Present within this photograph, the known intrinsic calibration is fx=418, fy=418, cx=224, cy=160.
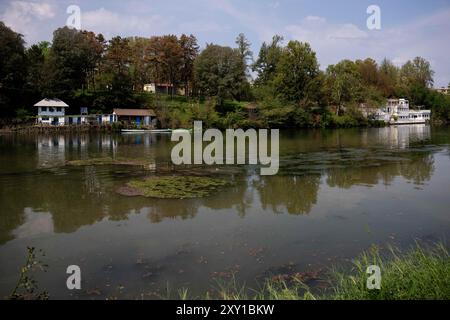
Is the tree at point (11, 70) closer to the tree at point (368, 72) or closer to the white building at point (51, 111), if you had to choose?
the white building at point (51, 111)

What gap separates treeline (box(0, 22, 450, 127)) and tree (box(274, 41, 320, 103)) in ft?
0.56

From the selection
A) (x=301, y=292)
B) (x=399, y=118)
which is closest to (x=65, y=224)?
(x=301, y=292)

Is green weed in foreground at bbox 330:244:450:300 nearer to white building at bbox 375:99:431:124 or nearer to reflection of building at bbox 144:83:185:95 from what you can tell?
reflection of building at bbox 144:83:185:95

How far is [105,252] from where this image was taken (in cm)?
968

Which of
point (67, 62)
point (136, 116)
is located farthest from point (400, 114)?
point (67, 62)

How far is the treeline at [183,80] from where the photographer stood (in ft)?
190

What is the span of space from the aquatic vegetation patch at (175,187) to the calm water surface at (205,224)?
0.68 meters

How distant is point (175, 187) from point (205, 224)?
523cm

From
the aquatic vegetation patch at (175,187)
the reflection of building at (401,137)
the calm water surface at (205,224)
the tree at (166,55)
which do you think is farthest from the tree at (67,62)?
the aquatic vegetation patch at (175,187)

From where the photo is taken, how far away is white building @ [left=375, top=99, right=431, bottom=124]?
87.2m

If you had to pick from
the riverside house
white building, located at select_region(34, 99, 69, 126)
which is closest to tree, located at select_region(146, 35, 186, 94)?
the riverside house

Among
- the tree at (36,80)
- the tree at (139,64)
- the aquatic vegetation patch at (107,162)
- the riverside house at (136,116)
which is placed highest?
the tree at (139,64)

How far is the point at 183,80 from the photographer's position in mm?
79625

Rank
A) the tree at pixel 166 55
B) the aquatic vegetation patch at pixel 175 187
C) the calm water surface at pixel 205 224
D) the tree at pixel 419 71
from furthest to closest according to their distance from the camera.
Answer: the tree at pixel 419 71 → the tree at pixel 166 55 → the aquatic vegetation patch at pixel 175 187 → the calm water surface at pixel 205 224
